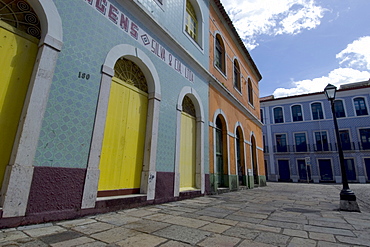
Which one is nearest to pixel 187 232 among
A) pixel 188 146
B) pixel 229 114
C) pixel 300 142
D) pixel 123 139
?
pixel 123 139

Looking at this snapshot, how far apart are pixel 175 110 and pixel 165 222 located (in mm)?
3166

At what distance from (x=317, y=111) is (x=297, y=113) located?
81.2 inches

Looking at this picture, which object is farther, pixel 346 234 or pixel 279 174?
pixel 279 174

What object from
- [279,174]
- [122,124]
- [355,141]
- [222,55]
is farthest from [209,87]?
[355,141]

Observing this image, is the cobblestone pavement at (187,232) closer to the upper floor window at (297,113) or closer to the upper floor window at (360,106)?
the upper floor window at (297,113)

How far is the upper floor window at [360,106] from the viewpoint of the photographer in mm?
21362

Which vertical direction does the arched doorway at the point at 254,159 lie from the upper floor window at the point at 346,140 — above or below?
below

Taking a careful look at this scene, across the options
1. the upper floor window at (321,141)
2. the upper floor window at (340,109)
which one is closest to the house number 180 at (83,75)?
the upper floor window at (321,141)

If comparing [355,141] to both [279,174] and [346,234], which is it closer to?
[279,174]

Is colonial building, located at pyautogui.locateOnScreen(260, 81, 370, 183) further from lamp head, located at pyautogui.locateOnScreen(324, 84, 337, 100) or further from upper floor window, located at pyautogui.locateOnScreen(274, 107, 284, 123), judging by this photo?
lamp head, located at pyautogui.locateOnScreen(324, 84, 337, 100)

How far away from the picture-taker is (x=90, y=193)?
315cm

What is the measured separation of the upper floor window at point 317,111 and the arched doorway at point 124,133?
80.7 ft

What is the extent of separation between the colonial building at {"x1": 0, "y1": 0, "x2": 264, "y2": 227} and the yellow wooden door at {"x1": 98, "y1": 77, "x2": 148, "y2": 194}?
0.8 inches

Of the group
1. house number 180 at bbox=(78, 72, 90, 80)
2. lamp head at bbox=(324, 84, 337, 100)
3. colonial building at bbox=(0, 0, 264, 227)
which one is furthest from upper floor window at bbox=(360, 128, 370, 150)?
house number 180 at bbox=(78, 72, 90, 80)
